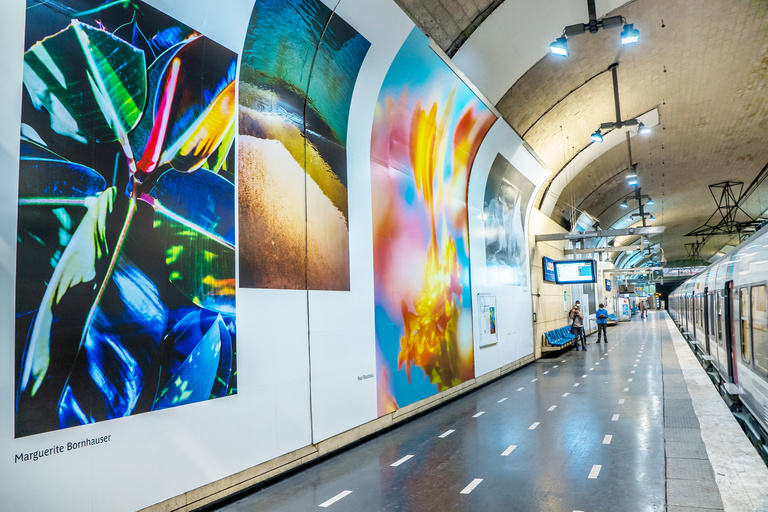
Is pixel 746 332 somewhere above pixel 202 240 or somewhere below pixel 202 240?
below

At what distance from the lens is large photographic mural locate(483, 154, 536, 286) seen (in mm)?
12218

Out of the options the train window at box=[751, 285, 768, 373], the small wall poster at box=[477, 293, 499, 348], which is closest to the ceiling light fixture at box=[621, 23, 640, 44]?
the train window at box=[751, 285, 768, 373]

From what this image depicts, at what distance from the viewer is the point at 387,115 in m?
7.59

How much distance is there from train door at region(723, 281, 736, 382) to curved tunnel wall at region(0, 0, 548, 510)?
5.21m

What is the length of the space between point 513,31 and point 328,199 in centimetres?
550

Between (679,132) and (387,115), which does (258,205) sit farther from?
(679,132)

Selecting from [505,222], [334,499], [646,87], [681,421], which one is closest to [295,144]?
[334,499]

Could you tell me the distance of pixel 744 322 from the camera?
7.64m

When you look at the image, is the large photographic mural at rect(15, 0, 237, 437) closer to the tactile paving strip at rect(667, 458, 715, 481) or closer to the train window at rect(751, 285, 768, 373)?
the tactile paving strip at rect(667, 458, 715, 481)

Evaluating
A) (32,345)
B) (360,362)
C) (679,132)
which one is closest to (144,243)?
(32,345)

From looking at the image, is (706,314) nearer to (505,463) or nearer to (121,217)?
(505,463)

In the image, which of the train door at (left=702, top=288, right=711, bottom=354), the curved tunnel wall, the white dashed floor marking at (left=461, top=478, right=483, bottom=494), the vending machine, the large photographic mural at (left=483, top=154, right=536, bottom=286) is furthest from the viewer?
the vending machine
